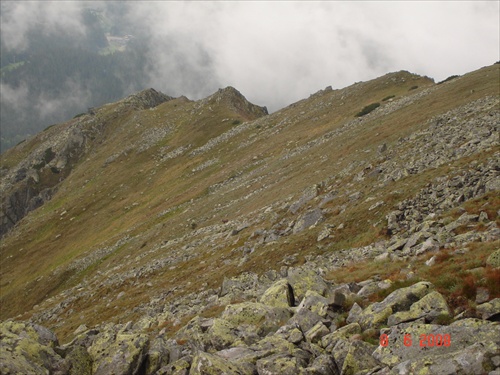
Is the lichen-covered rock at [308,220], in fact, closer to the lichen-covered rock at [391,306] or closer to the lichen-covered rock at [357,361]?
the lichen-covered rock at [391,306]

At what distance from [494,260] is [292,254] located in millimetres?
19123

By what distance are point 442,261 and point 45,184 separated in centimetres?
15925

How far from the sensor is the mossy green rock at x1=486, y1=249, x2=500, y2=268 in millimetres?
15841

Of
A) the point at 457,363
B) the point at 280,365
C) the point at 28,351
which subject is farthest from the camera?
the point at 28,351

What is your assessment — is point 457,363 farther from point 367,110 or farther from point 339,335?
point 367,110

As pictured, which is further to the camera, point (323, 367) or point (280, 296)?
point (280, 296)

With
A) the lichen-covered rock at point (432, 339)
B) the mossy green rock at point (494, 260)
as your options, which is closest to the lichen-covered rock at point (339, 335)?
the lichen-covered rock at point (432, 339)

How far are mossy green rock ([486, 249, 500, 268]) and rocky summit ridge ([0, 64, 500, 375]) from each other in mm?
135

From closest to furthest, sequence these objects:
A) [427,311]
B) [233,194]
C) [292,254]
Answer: [427,311]
[292,254]
[233,194]

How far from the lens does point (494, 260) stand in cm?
1612

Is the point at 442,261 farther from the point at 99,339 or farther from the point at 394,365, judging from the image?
the point at 99,339

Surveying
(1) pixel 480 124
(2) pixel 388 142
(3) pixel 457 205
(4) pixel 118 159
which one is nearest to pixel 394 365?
(3) pixel 457 205

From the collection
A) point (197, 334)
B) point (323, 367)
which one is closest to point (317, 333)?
point (323, 367)

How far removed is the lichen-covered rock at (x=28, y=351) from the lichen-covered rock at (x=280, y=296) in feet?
33.5
